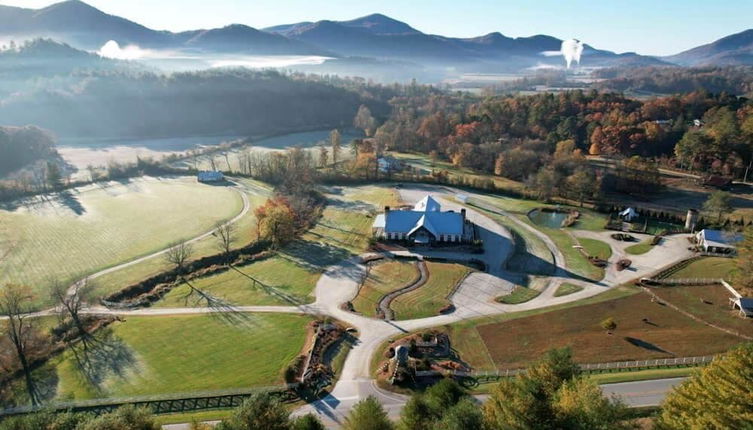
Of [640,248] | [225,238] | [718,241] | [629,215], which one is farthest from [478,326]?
[629,215]

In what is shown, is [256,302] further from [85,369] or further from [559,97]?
[559,97]

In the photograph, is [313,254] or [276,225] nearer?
[313,254]

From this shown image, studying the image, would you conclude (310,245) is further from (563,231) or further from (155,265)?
(563,231)

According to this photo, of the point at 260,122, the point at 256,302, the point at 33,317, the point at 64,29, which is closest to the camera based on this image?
the point at 33,317

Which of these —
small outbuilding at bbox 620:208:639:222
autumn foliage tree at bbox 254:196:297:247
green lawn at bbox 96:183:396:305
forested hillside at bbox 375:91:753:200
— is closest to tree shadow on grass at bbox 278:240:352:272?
green lawn at bbox 96:183:396:305

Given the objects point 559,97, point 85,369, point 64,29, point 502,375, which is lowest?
point 85,369

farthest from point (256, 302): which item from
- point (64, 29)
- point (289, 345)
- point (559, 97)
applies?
point (64, 29)

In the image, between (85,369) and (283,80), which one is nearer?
(85,369)
